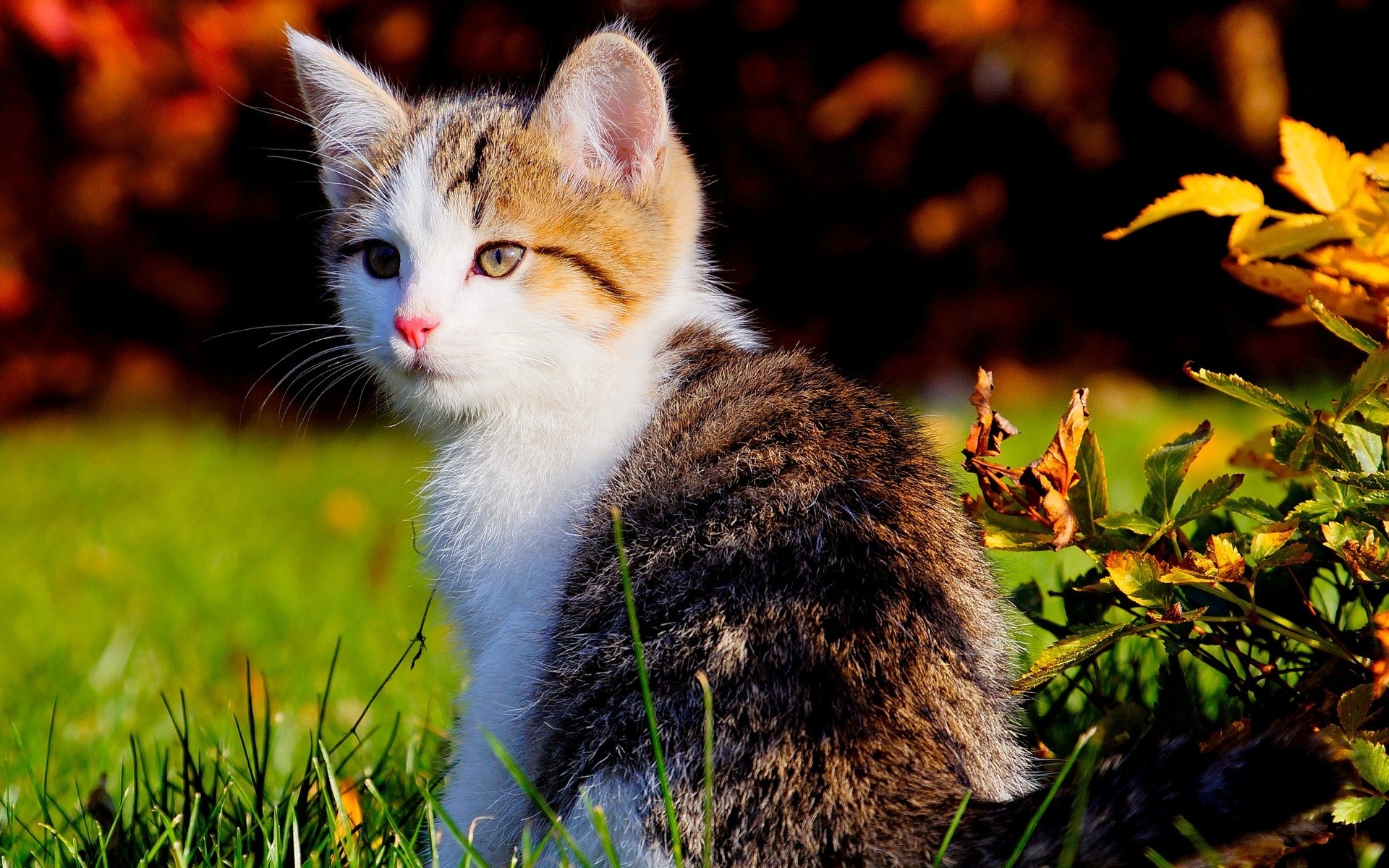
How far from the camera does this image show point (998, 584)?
1.88 meters

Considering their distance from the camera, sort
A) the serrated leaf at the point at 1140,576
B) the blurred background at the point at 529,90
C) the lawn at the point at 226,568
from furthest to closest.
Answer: the blurred background at the point at 529,90 → the lawn at the point at 226,568 → the serrated leaf at the point at 1140,576

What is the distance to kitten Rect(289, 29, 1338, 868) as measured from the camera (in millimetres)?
1485

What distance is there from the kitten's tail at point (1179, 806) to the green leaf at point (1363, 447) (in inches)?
12.9

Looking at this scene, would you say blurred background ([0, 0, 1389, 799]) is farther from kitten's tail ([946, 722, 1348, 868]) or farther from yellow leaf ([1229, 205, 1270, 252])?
kitten's tail ([946, 722, 1348, 868])

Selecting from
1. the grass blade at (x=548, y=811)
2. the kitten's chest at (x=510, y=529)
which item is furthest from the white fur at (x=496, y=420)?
the grass blade at (x=548, y=811)

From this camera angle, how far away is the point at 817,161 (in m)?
5.79

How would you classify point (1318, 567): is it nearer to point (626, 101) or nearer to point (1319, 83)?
→ point (626, 101)

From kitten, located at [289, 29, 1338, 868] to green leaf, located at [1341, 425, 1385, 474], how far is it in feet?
1.22

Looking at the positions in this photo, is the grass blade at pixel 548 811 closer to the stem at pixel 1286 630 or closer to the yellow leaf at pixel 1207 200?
the stem at pixel 1286 630

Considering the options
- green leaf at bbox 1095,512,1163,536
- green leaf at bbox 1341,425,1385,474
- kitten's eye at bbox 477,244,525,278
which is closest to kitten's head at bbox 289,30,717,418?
kitten's eye at bbox 477,244,525,278

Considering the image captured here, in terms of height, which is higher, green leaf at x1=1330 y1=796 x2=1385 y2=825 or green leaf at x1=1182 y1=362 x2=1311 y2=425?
green leaf at x1=1182 y1=362 x2=1311 y2=425

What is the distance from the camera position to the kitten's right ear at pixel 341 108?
2369 mm

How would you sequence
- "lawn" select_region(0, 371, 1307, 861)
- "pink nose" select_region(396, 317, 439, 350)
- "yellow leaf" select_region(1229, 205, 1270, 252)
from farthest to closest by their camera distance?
1. "lawn" select_region(0, 371, 1307, 861)
2. "pink nose" select_region(396, 317, 439, 350)
3. "yellow leaf" select_region(1229, 205, 1270, 252)

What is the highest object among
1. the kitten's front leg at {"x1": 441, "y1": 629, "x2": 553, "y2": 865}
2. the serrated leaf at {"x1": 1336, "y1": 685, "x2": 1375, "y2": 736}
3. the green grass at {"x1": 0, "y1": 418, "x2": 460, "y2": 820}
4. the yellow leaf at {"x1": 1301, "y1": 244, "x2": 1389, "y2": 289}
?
the yellow leaf at {"x1": 1301, "y1": 244, "x2": 1389, "y2": 289}
